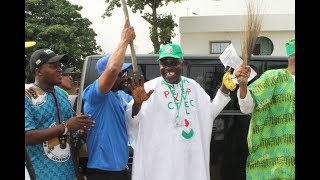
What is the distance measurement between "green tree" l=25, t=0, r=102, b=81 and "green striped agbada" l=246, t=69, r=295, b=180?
59.1 feet

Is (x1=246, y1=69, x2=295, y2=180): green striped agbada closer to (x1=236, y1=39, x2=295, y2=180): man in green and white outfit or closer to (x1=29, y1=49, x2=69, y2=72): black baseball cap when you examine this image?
(x1=236, y1=39, x2=295, y2=180): man in green and white outfit

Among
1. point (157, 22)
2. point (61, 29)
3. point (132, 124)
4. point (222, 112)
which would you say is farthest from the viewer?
point (61, 29)

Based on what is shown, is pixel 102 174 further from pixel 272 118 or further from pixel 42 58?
pixel 272 118

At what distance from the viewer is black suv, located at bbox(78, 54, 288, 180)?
4.39m

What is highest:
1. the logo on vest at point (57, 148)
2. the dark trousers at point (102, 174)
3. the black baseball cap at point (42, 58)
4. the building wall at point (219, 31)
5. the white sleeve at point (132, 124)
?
the building wall at point (219, 31)

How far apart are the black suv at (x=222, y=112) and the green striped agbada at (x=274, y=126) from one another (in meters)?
1.16

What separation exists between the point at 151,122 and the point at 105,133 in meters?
0.34

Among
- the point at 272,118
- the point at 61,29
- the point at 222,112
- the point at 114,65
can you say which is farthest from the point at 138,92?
the point at 61,29

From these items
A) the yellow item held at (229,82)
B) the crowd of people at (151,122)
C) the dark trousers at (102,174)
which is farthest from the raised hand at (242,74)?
the dark trousers at (102,174)

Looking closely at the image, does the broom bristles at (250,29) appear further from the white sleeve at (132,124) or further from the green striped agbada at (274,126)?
the white sleeve at (132,124)

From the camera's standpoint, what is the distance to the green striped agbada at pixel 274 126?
3088 millimetres

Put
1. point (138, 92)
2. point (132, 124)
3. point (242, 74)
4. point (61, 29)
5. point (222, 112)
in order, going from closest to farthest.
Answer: point (138, 92) < point (242, 74) < point (132, 124) < point (222, 112) < point (61, 29)

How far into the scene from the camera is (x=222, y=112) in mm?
4469
